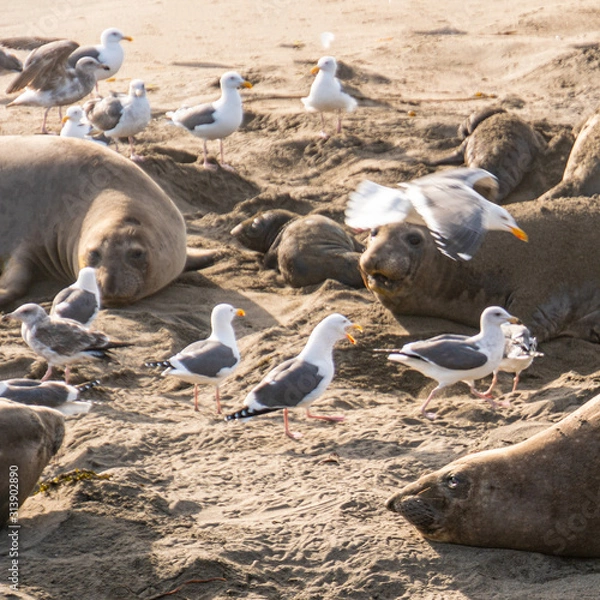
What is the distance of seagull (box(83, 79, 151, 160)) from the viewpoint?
454 inches

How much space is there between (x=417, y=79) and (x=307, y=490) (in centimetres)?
909

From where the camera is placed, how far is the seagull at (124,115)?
37.8 ft

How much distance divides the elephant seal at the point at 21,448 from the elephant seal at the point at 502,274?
356 centimetres

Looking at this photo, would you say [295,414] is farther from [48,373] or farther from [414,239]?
[414,239]

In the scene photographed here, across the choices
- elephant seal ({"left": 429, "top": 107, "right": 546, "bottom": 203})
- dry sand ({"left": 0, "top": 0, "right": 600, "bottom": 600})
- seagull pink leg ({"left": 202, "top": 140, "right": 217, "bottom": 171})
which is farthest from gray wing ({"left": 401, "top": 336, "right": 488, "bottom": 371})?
seagull pink leg ({"left": 202, "top": 140, "right": 217, "bottom": 171})

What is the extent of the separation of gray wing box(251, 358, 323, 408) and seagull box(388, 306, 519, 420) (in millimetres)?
465

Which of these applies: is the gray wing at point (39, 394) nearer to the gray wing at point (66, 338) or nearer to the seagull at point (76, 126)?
the gray wing at point (66, 338)

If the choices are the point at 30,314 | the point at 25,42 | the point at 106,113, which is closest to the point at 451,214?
the point at 30,314

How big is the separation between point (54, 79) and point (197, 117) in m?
2.19

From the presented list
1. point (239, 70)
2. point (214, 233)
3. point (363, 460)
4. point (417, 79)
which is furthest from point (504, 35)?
point (363, 460)

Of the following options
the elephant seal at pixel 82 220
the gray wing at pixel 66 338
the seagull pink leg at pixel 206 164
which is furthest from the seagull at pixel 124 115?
the gray wing at pixel 66 338

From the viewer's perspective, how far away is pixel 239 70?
14406 mm

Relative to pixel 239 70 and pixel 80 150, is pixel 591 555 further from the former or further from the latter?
pixel 239 70

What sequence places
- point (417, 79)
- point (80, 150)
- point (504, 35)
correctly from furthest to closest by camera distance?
1. point (504, 35)
2. point (417, 79)
3. point (80, 150)
